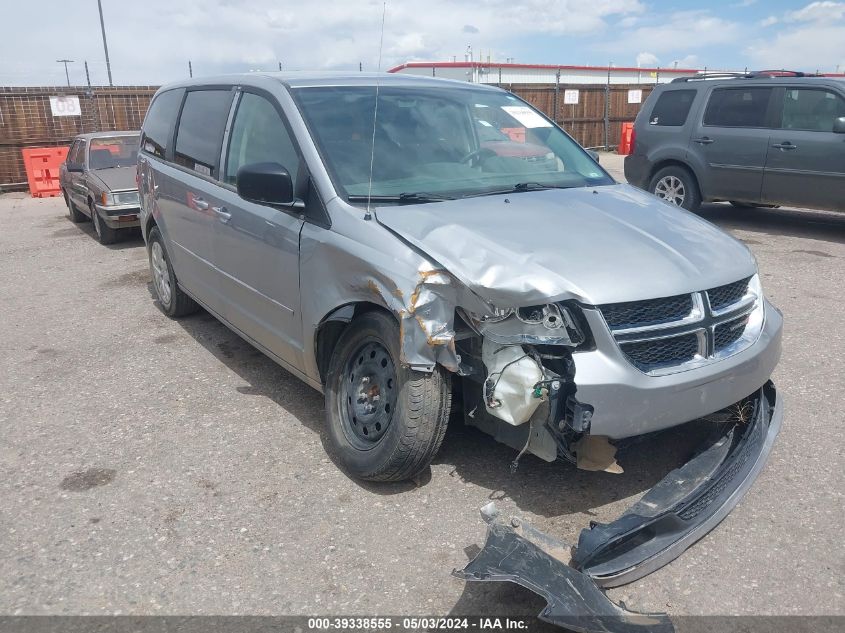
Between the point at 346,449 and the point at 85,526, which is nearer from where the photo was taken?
the point at 85,526

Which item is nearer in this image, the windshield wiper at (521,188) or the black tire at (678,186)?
the windshield wiper at (521,188)

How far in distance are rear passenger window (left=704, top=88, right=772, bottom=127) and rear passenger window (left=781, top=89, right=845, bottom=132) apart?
278mm

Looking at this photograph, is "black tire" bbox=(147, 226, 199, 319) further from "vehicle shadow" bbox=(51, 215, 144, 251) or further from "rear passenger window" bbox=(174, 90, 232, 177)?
A: "vehicle shadow" bbox=(51, 215, 144, 251)

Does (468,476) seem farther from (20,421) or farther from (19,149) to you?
(19,149)

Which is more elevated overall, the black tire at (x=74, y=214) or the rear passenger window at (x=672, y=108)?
the rear passenger window at (x=672, y=108)

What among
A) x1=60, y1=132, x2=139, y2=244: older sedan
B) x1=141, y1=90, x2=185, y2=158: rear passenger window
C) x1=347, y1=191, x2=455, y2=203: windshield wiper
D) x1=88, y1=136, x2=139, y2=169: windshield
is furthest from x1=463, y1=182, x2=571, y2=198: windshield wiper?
x1=88, y1=136, x2=139, y2=169: windshield

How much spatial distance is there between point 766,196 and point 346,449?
7803 millimetres

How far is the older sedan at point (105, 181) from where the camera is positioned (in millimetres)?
9625

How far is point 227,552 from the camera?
3.06 metres

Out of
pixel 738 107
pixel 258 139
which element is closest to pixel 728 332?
pixel 258 139

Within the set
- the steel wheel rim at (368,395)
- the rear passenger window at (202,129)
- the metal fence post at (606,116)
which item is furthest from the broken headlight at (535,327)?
the metal fence post at (606,116)

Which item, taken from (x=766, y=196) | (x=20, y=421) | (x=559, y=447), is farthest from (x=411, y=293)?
(x=766, y=196)

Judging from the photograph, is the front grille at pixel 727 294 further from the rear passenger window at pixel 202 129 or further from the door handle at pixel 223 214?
the rear passenger window at pixel 202 129

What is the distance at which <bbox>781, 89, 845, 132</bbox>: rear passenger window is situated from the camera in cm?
872
